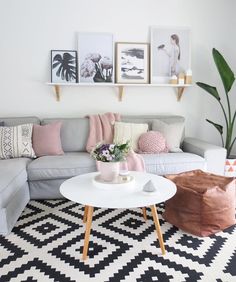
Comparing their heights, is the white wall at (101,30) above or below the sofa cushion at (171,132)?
above

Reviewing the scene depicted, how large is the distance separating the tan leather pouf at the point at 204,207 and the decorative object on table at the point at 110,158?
528 millimetres

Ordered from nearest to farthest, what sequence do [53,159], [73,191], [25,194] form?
1. [73,191]
2. [25,194]
3. [53,159]

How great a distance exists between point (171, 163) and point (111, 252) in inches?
43.5

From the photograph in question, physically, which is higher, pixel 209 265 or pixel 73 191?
pixel 73 191

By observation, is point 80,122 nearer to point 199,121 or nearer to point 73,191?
point 73,191

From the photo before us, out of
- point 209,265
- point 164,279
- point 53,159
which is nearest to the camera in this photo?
point 164,279

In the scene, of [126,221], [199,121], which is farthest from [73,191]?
[199,121]

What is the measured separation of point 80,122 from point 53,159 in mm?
633

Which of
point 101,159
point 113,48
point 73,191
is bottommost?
point 73,191

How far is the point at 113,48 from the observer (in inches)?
124

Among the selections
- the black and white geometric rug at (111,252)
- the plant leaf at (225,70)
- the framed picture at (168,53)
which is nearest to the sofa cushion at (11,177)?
the black and white geometric rug at (111,252)

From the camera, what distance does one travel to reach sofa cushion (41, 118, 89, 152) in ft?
9.54

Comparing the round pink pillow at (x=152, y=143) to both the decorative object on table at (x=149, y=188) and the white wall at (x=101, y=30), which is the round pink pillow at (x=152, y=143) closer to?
the white wall at (x=101, y=30)

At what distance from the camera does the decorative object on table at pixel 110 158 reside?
1842mm
